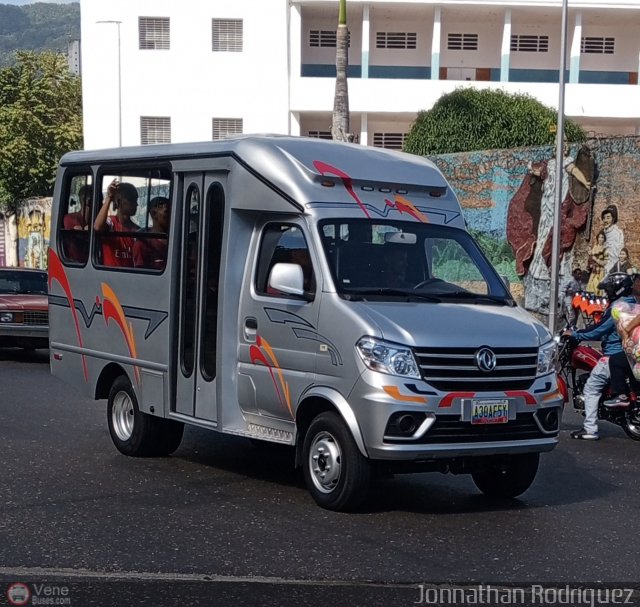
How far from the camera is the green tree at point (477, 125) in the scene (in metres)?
39.2

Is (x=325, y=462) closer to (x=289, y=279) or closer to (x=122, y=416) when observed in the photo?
(x=289, y=279)

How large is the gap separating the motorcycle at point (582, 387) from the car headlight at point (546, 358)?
299 cm

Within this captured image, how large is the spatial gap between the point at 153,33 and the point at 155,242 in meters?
40.7

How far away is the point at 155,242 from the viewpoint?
398 inches

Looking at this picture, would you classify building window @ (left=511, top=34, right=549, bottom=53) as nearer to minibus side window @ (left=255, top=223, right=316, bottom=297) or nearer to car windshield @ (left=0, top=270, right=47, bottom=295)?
car windshield @ (left=0, top=270, right=47, bottom=295)

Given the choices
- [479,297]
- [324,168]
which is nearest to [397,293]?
[479,297]

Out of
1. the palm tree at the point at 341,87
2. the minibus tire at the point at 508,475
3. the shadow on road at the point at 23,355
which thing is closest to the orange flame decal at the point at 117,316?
the minibus tire at the point at 508,475

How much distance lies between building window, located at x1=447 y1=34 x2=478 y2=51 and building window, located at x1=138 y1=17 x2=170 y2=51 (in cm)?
1194

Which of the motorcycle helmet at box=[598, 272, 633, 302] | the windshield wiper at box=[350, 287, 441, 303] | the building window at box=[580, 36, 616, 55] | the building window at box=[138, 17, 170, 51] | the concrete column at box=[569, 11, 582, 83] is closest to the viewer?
the windshield wiper at box=[350, 287, 441, 303]

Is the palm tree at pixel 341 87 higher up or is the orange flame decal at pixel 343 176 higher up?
the palm tree at pixel 341 87

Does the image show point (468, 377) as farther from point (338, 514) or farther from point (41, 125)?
point (41, 125)

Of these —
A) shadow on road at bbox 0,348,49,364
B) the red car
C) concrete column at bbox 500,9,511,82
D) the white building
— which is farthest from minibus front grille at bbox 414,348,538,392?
concrete column at bbox 500,9,511,82

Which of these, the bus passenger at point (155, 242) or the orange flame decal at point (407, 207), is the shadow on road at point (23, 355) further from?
the orange flame decal at point (407, 207)

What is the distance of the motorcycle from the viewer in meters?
11.7
